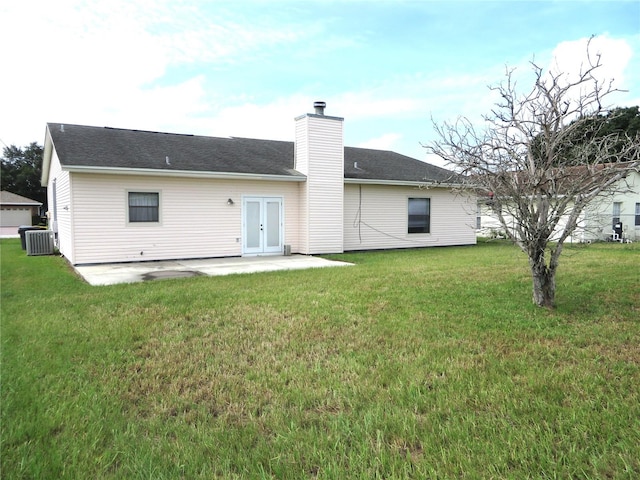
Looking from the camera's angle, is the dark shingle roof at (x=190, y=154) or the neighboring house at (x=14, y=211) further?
the neighboring house at (x=14, y=211)

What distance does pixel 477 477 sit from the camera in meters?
2.36

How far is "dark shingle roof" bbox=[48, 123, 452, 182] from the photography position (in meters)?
11.8

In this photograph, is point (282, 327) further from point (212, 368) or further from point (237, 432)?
point (237, 432)

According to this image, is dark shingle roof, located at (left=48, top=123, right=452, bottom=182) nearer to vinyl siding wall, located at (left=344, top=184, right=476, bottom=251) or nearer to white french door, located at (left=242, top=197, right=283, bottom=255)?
vinyl siding wall, located at (left=344, top=184, right=476, bottom=251)

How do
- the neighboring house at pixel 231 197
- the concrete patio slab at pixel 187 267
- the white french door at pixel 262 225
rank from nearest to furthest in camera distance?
the concrete patio slab at pixel 187 267
the neighboring house at pixel 231 197
the white french door at pixel 262 225

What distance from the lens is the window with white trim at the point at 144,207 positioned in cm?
1201

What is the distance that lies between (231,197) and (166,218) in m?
2.01

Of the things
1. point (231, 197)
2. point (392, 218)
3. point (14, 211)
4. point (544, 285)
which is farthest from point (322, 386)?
point (14, 211)

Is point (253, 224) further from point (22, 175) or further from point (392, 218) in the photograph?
point (22, 175)

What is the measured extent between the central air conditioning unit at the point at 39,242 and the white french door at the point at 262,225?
7094 millimetres

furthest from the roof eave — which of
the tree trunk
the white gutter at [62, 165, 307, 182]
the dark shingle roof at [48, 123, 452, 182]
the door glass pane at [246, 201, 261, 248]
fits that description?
the tree trunk

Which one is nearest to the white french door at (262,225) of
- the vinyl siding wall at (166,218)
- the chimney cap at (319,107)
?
the vinyl siding wall at (166,218)

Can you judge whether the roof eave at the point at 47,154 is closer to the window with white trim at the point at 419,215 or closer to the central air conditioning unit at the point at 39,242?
the central air conditioning unit at the point at 39,242

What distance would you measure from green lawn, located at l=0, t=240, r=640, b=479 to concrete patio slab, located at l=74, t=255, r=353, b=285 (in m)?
2.42
